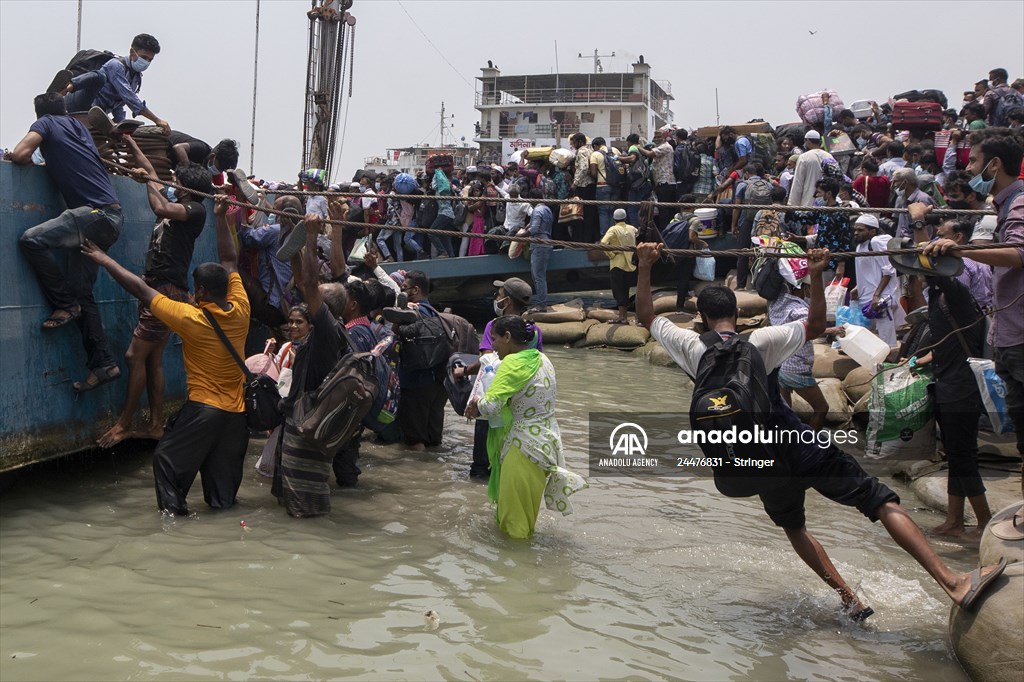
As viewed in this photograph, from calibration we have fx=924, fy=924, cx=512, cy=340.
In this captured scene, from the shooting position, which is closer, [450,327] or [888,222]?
[450,327]

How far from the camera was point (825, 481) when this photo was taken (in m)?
4.65

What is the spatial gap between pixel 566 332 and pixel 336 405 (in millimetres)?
9128

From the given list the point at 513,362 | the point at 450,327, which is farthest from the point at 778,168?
the point at 513,362

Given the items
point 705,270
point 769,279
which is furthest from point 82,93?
point 705,270

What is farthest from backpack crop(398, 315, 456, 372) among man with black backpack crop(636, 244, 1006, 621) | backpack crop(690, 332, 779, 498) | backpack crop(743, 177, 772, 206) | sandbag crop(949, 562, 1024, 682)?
backpack crop(743, 177, 772, 206)

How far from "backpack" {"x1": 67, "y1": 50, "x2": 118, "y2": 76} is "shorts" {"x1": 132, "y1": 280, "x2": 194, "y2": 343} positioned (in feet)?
7.54

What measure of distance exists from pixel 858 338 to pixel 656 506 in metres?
2.69

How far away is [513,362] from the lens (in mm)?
5695

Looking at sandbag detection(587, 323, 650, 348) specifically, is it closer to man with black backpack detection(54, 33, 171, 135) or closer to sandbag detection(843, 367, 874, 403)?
sandbag detection(843, 367, 874, 403)

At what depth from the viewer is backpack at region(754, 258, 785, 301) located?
8.06 metres

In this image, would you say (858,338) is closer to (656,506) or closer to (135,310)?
(656,506)

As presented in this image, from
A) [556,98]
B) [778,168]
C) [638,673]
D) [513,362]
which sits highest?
[556,98]

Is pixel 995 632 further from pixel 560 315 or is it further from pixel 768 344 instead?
pixel 560 315

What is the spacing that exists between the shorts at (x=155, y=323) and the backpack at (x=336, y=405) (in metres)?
1.45
